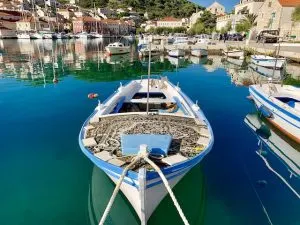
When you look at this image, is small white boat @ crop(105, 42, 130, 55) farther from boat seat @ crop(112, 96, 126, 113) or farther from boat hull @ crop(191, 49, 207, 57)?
boat seat @ crop(112, 96, 126, 113)

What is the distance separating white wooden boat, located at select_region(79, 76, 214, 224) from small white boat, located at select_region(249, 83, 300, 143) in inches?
220

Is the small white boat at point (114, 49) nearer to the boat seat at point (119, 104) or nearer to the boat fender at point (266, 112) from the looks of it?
the boat seat at point (119, 104)

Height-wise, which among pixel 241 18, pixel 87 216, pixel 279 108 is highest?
pixel 241 18

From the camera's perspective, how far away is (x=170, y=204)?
28.5 feet

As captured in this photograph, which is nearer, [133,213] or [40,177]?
[133,213]

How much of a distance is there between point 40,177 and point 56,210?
7.48ft

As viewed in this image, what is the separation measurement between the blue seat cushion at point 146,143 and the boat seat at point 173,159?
0.79ft

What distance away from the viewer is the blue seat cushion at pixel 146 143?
792cm

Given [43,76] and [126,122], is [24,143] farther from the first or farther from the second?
[43,76]

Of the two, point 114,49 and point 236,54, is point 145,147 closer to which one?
point 236,54

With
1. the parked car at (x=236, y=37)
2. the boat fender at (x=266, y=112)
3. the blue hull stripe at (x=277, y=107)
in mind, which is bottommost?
the boat fender at (x=266, y=112)

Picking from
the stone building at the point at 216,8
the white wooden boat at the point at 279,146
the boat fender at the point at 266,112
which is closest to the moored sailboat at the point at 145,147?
the white wooden boat at the point at 279,146

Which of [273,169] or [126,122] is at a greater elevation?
[126,122]

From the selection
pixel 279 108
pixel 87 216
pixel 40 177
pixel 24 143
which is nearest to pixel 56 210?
pixel 87 216
